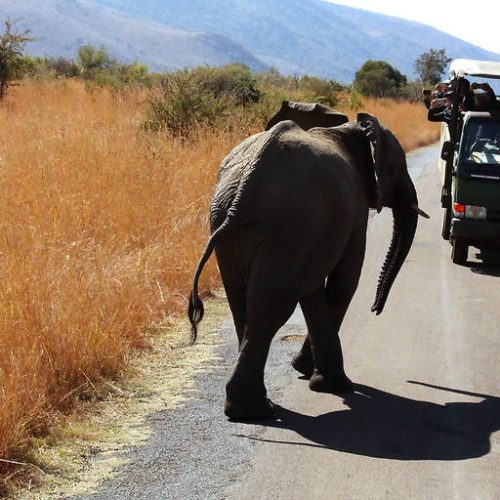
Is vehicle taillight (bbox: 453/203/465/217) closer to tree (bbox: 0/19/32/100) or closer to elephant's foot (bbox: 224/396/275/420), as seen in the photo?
elephant's foot (bbox: 224/396/275/420)

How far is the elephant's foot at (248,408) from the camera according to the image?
6008mm

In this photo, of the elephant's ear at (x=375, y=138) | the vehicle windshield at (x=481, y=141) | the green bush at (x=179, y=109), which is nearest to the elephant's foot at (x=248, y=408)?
the elephant's ear at (x=375, y=138)

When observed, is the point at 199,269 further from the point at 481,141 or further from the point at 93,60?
the point at 93,60

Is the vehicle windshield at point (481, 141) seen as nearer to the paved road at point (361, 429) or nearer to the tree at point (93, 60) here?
the paved road at point (361, 429)

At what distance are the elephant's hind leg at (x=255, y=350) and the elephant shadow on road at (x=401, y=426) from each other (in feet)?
0.58

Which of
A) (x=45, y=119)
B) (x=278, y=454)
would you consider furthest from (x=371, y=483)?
(x=45, y=119)

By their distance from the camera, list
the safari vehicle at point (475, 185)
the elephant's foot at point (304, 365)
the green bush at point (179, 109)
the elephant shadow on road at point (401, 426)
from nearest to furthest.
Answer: the elephant shadow on road at point (401, 426) < the elephant's foot at point (304, 365) < the safari vehicle at point (475, 185) < the green bush at point (179, 109)

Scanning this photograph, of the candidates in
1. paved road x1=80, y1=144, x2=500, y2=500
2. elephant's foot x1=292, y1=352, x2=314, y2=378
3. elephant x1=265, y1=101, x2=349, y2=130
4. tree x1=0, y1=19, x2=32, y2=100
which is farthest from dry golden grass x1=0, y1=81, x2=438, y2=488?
tree x1=0, y1=19, x2=32, y2=100

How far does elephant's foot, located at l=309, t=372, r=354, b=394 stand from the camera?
6652 mm

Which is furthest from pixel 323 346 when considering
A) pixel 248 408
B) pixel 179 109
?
pixel 179 109

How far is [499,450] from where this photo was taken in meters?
5.65

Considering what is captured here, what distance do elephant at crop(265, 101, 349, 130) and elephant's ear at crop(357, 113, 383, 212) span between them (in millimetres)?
351

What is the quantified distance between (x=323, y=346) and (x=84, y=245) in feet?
11.5

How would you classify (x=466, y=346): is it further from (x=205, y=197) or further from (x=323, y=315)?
(x=205, y=197)
